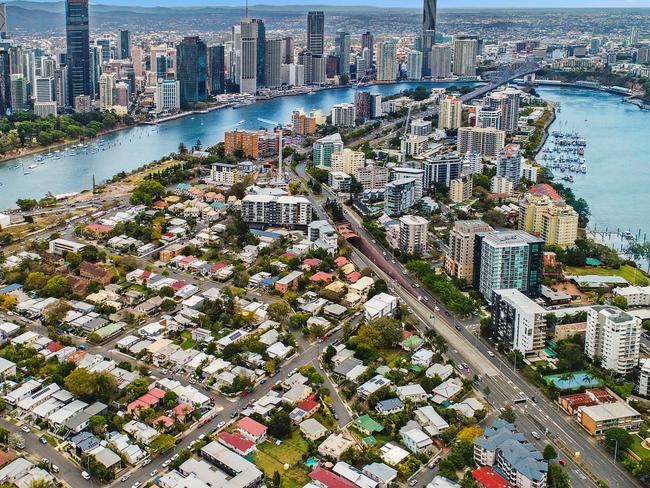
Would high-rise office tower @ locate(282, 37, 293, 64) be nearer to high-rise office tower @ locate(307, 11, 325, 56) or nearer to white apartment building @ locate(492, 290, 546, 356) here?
high-rise office tower @ locate(307, 11, 325, 56)

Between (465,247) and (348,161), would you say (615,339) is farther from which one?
(348,161)

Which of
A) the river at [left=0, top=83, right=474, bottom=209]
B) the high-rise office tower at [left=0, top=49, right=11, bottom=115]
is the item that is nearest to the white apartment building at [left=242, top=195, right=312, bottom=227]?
the river at [left=0, top=83, right=474, bottom=209]

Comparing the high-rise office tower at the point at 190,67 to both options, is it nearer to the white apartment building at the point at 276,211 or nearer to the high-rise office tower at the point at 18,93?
→ the high-rise office tower at the point at 18,93

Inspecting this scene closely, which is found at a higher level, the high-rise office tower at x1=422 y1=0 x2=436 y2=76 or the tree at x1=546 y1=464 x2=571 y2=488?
the high-rise office tower at x1=422 y1=0 x2=436 y2=76

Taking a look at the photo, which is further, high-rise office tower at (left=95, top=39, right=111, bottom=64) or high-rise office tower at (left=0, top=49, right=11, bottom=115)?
high-rise office tower at (left=95, top=39, right=111, bottom=64)

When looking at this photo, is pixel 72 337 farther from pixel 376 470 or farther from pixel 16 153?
pixel 16 153

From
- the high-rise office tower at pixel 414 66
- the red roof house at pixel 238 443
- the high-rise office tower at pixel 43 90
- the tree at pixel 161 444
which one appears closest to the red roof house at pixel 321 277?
the red roof house at pixel 238 443
